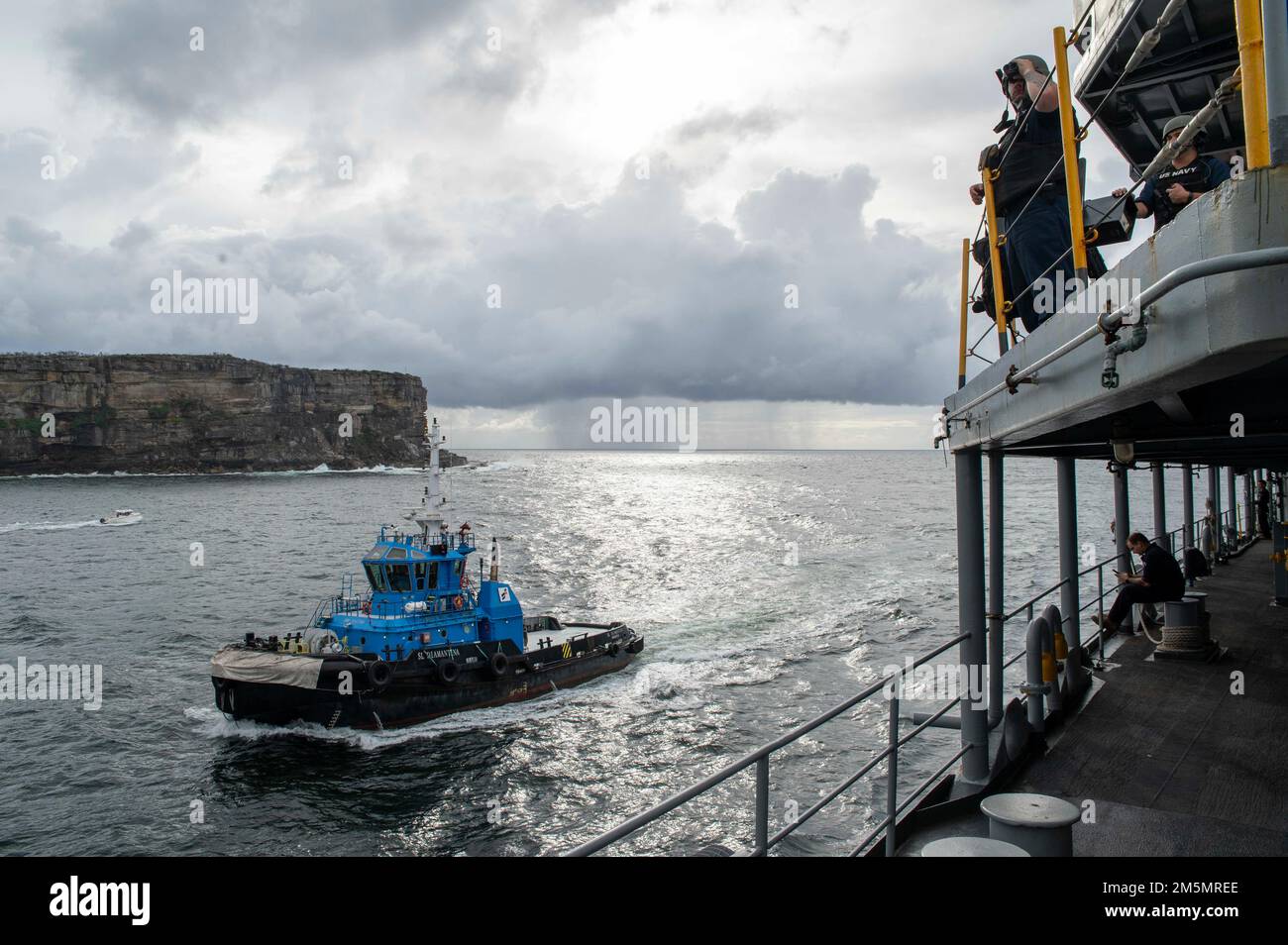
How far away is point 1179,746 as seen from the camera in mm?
7352

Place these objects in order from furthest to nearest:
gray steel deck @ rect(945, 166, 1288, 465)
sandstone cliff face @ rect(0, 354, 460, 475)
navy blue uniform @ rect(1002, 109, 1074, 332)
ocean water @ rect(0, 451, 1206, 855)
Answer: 1. sandstone cliff face @ rect(0, 354, 460, 475)
2. ocean water @ rect(0, 451, 1206, 855)
3. navy blue uniform @ rect(1002, 109, 1074, 332)
4. gray steel deck @ rect(945, 166, 1288, 465)

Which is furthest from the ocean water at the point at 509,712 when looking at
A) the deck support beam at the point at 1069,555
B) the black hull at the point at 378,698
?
the deck support beam at the point at 1069,555

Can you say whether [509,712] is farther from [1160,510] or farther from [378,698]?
[1160,510]

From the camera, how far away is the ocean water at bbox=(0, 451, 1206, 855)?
16.5m

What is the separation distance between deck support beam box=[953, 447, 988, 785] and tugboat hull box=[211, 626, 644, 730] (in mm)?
18117

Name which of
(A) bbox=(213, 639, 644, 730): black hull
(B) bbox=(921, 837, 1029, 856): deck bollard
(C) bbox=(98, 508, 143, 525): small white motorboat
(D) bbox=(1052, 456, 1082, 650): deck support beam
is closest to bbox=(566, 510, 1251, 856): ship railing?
(D) bbox=(1052, 456, 1082, 650): deck support beam

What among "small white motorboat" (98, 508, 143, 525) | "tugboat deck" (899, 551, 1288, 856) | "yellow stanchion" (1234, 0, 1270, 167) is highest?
"yellow stanchion" (1234, 0, 1270, 167)

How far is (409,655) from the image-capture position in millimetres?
22719

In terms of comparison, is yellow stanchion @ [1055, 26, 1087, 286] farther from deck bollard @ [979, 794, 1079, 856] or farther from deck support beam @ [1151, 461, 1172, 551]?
deck support beam @ [1151, 461, 1172, 551]

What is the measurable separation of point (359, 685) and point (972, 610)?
18.4 m

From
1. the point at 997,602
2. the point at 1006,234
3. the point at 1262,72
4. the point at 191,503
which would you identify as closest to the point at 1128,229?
the point at 1006,234

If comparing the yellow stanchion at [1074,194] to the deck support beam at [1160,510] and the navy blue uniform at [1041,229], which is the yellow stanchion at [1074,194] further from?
the deck support beam at [1160,510]

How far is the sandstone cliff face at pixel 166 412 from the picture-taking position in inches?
5620
